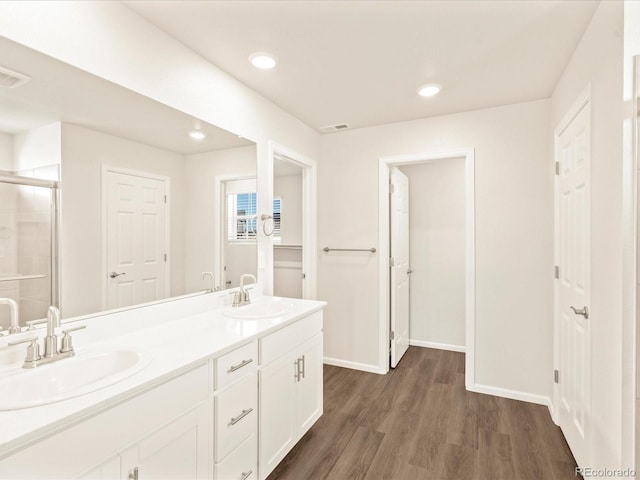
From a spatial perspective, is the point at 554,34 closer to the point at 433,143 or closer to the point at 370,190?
the point at 433,143

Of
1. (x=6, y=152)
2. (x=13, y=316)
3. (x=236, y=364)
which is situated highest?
(x=6, y=152)

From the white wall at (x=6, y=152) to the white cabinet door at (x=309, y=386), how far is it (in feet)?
5.45

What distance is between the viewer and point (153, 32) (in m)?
1.74

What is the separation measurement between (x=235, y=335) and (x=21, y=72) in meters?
1.38

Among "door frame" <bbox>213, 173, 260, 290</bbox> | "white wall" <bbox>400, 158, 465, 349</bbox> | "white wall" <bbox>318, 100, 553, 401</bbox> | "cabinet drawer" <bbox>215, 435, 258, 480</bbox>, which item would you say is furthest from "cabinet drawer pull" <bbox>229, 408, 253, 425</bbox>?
"white wall" <bbox>400, 158, 465, 349</bbox>

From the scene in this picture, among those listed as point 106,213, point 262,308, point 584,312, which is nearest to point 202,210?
point 106,213

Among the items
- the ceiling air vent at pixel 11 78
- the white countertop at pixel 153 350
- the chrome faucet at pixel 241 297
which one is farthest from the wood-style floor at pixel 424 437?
the ceiling air vent at pixel 11 78

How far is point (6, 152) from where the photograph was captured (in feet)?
4.14

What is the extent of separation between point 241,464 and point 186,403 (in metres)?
0.55

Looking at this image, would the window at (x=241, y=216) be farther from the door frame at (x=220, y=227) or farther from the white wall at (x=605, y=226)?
the white wall at (x=605, y=226)

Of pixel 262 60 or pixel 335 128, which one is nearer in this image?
pixel 262 60

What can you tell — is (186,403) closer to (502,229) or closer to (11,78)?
(11,78)

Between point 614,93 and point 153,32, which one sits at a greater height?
point 153,32

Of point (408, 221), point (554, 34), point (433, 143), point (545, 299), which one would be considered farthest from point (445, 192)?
point (554, 34)
